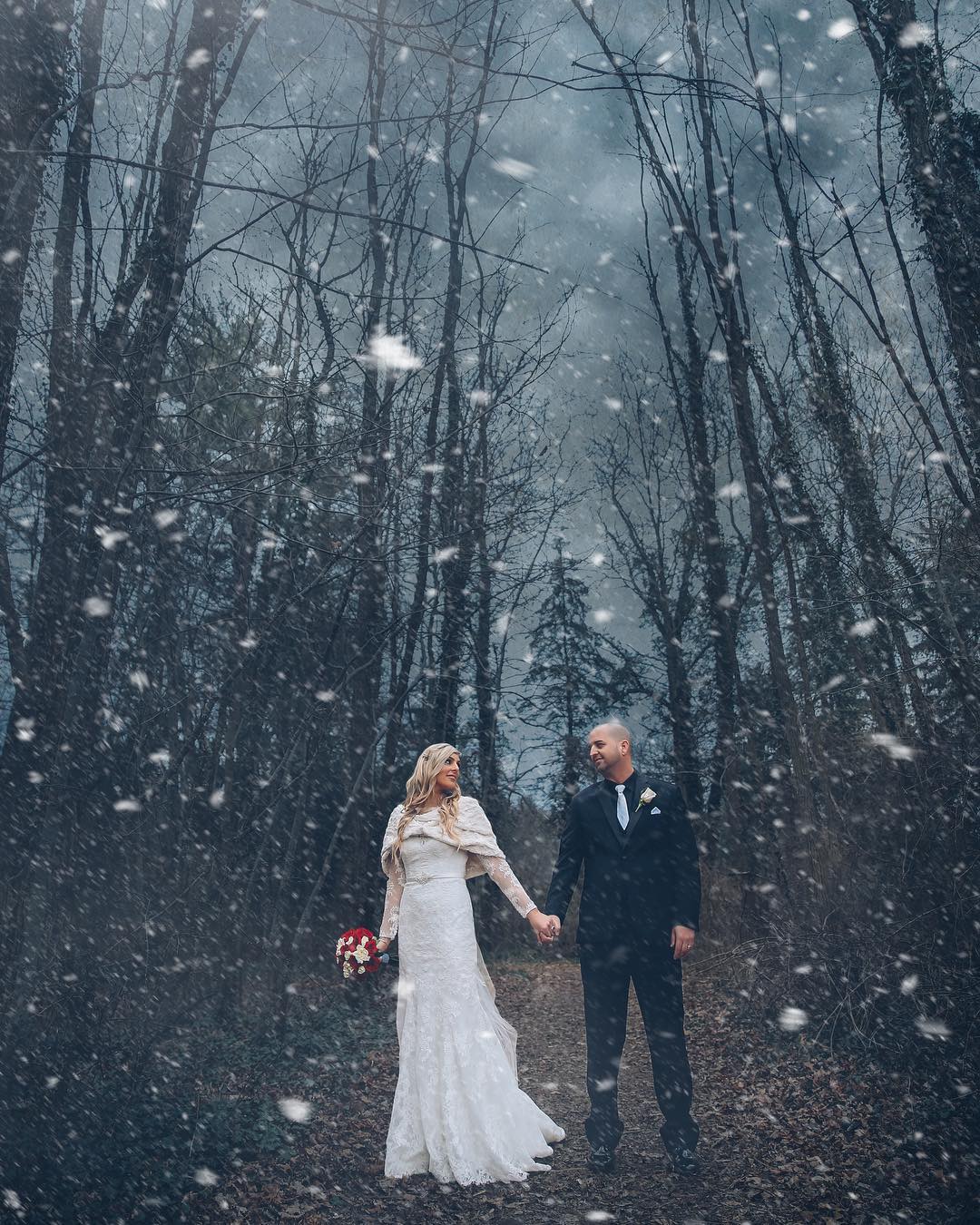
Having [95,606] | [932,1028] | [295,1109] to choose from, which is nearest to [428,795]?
[95,606]

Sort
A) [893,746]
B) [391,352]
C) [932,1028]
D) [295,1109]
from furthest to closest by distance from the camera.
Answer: [391,352] → [893,746] → [295,1109] → [932,1028]

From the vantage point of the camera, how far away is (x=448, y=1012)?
5102 mm

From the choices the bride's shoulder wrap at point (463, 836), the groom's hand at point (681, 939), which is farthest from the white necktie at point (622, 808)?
the bride's shoulder wrap at point (463, 836)

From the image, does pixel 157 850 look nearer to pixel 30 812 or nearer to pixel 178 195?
pixel 30 812

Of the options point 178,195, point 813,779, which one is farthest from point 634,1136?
point 178,195

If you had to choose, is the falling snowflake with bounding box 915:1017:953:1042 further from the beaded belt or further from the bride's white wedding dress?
the beaded belt

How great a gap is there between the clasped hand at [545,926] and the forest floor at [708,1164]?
1230 mm

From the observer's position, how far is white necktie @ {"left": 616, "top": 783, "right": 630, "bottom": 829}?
5.22 metres

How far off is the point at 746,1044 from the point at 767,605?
4408 millimetres

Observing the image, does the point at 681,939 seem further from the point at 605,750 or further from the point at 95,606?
the point at 95,606

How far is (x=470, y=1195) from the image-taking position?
4586 mm

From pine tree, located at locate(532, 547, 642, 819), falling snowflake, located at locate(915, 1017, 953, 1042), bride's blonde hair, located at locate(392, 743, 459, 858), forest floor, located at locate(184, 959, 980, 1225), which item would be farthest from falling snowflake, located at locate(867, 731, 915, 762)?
pine tree, located at locate(532, 547, 642, 819)

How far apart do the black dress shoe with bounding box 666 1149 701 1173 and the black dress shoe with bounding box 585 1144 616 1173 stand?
1.08 ft

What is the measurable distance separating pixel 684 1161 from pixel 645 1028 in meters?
0.69
